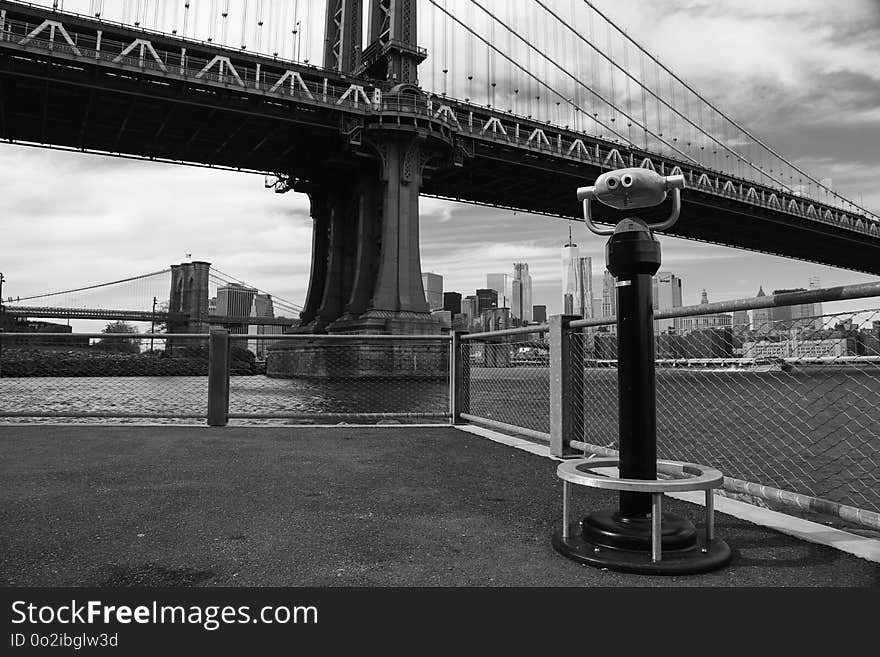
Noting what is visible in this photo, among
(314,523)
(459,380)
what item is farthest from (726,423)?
(314,523)

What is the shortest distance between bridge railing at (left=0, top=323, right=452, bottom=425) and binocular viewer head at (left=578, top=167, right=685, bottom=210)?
16.4 ft

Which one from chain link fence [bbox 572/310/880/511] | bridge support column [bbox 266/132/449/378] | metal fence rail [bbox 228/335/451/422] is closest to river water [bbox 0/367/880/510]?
chain link fence [bbox 572/310/880/511]

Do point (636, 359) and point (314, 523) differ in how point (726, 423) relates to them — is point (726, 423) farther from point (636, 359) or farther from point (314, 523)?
point (314, 523)

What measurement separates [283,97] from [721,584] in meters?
38.3

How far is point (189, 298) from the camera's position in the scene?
3100 inches

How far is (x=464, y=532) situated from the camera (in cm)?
278

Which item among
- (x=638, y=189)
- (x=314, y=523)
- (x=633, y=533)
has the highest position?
(x=638, y=189)

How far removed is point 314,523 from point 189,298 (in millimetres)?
82479

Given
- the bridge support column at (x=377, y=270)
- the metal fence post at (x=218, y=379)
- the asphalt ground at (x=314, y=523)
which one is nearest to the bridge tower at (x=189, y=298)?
the bridge support column at (x=377, y=270)

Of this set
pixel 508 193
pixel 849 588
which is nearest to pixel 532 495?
pixel 849 588

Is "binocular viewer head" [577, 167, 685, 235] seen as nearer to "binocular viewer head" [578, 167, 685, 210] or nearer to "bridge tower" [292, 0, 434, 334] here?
"binocular viewer head" [578, 167, 685, 210]

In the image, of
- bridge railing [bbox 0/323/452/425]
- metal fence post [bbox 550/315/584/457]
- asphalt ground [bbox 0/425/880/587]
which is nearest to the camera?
asphalt ground [bbox 0/425/880/587]

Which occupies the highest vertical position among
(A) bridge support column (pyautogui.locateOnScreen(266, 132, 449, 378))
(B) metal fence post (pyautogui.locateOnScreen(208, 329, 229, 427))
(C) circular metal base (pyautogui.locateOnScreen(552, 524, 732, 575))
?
(A) bridge support column (pyautogui.locateOnScreen(266, 132, 449, 378))

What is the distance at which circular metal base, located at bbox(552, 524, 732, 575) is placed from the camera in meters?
2.23
